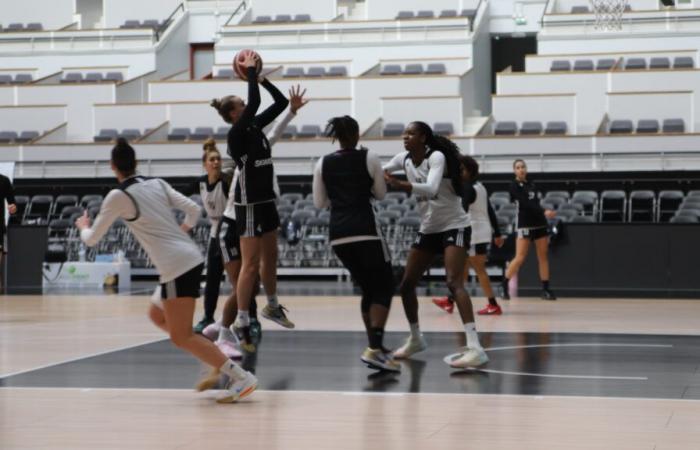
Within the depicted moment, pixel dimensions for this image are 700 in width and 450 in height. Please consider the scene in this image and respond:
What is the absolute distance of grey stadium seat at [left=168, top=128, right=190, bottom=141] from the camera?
3011cm

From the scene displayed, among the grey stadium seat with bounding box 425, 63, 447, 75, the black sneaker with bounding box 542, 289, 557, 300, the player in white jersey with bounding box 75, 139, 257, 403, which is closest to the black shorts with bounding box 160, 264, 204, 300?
the player in white jersey with bounding box 75, 139, 257, 403

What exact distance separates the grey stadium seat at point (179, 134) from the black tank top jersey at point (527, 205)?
50.8ft

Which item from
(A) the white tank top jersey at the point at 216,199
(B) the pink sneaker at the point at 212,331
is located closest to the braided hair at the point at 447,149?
(A) the white tank top jersey at the point at 216,199

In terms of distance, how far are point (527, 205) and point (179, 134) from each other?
51.9 ft

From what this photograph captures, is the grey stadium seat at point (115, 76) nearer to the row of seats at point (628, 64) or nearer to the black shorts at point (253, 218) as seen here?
the row of seats at point (628, 64)

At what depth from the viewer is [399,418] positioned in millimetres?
6359

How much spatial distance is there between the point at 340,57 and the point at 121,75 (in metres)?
6.89

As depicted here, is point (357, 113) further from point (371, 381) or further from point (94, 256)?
point (371, 381)

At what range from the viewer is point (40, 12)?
43.2m

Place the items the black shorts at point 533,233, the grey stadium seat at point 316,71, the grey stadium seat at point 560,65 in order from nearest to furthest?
the black shorts at point 533,233 → the grey stadium seat at point 560,65 → the grey stadium seat at point 316,71

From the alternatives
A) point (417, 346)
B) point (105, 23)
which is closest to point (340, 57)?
point (105, 23)

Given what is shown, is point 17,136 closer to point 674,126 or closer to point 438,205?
point 674,126

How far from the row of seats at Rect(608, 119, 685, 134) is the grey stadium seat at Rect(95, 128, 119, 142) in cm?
1260

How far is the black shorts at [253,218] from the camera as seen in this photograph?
30.0 ft
